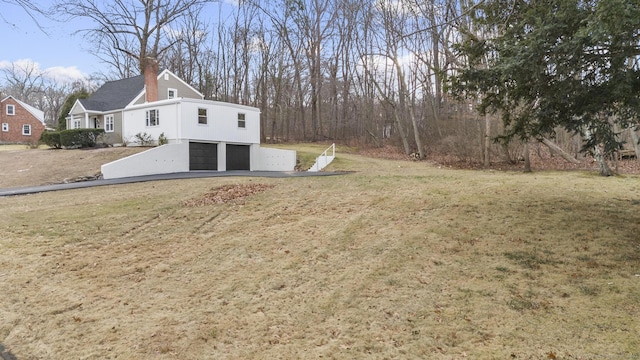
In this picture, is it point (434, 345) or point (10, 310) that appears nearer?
point (434, 345)

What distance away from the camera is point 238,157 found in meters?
23.8

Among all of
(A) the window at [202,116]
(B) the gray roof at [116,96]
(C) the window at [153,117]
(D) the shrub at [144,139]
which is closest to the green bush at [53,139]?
(B) the gray roof at [116,96]

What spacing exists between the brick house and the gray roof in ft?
52.3

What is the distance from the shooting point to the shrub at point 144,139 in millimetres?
22297

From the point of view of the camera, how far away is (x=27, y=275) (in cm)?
559

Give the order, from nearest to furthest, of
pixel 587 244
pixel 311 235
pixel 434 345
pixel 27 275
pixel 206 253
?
pixel 434 345, pixel 27 275, pixel 587 244, pixel 206 253, pixel 311 235

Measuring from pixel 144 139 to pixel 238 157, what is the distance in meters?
5.25

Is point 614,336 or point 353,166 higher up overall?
point 353,166

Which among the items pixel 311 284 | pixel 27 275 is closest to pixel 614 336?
pixel 311 284

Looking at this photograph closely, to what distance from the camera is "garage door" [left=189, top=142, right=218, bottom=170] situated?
21.4m

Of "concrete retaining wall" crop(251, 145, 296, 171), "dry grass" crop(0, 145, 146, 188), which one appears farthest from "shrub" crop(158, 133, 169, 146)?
"concrete retaining wall" crop(251, 145, 296, 171)

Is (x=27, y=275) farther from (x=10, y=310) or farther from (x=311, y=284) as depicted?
(x=311, y=284)

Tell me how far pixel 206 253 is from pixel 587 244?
5873 mm

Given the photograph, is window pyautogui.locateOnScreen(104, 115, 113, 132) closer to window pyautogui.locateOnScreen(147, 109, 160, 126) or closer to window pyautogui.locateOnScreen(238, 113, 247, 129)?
window pyautogui.locateOnScreen(147, 109, 160, 126)
